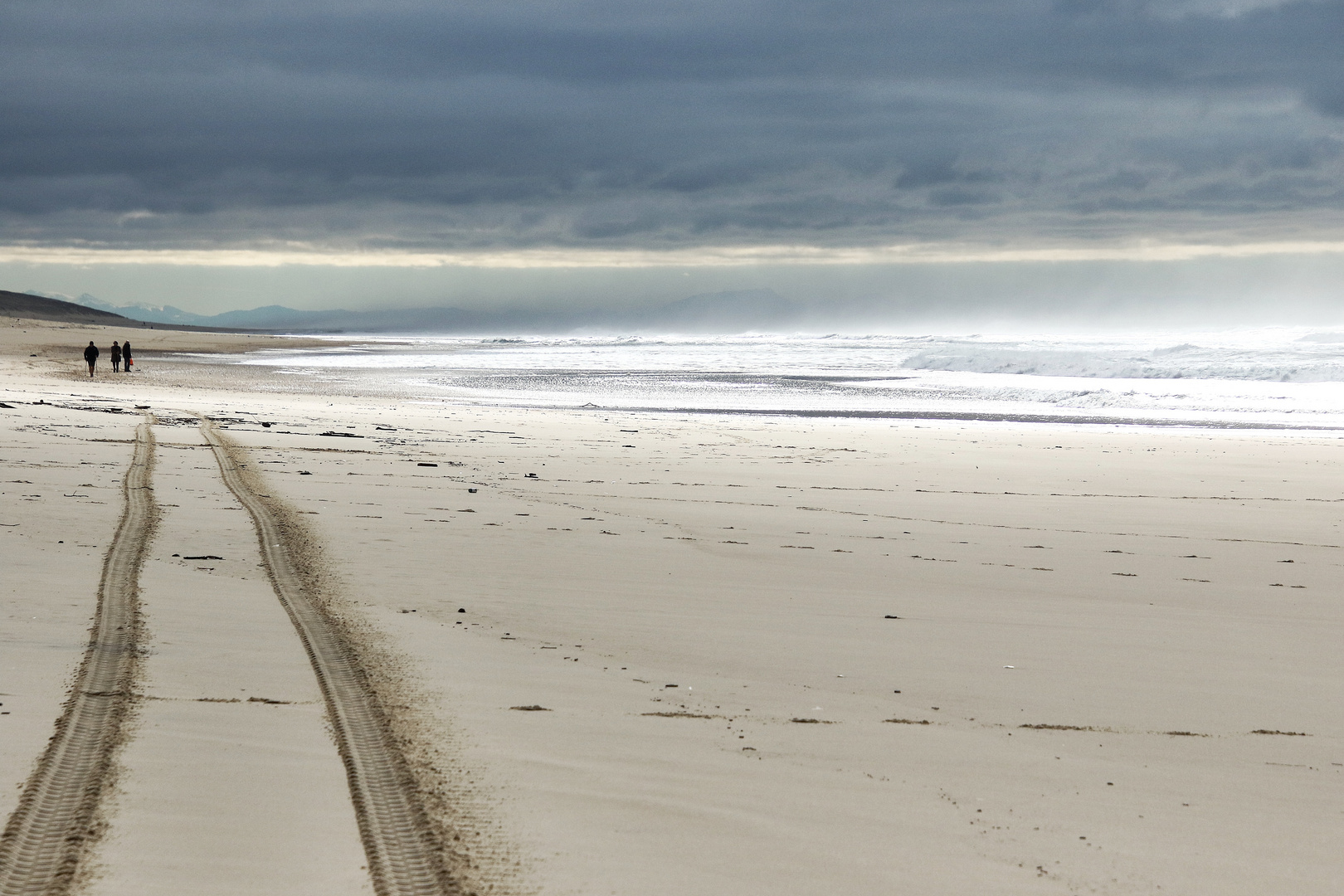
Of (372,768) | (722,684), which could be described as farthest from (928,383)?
(372,768)

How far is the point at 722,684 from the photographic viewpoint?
511cm

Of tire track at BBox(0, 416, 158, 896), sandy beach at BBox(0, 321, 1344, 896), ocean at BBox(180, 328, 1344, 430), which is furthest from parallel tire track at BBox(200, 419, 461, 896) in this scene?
ocean at BBox(180, 328, 1344, 430)

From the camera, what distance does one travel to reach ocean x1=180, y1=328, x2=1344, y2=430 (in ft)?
86.5

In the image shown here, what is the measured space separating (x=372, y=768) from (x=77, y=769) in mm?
973

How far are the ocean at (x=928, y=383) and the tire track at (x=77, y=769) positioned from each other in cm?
2057

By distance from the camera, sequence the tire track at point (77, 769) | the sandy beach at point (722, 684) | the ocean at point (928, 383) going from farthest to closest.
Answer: the ocean at point (928, 383) → the sandy beach at point (722, 684) → the tire track at point (77, 769)

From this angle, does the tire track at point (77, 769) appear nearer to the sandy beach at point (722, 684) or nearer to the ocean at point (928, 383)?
the sandy beach at point (722, 684)

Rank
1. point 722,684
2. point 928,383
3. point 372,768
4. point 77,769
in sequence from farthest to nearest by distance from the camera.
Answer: point 928,383, point 722,684, point 372,768, point 77,769

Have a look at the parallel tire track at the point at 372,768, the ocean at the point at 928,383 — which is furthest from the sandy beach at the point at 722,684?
the ocean at the point at 928,383

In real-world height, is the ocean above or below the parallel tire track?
above

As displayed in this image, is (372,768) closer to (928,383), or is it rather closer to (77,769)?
(77,769)

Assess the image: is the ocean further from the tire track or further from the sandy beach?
the tire track

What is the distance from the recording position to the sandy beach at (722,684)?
11.0 ft

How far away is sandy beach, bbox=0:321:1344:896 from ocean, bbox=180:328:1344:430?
1489cm
